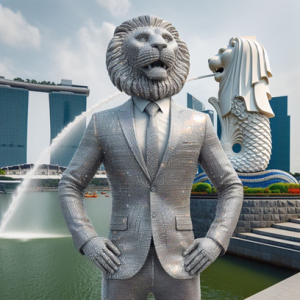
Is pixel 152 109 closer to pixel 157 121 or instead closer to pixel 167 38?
pixel 157 121

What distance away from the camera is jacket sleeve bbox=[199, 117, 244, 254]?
1817 mm

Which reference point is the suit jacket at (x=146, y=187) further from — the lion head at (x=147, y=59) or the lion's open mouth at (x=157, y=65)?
the lion's open mouth at (x=157, y=65)

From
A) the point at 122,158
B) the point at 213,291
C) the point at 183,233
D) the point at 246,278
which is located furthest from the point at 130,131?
the point at 246,278

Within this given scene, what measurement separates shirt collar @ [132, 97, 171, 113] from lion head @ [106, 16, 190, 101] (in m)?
0.03

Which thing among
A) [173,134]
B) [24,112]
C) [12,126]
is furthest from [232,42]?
[24,112]

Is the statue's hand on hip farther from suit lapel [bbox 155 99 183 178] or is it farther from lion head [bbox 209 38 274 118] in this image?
lion head [bbox 209 38 274 118]

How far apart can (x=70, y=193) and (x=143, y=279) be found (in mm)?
717

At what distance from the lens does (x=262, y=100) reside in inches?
485

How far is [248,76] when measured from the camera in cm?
1245

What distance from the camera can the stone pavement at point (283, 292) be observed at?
479 cm

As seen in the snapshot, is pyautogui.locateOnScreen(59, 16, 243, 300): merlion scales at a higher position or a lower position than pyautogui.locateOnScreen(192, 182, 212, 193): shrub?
higher

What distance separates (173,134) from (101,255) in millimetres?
866

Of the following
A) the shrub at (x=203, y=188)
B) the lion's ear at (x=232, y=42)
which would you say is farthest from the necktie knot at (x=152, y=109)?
the lion's ear at (x=232, y=42)

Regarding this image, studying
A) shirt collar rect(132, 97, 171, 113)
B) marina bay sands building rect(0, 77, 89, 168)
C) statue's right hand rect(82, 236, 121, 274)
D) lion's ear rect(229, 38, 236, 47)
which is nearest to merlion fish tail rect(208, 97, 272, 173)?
lion's ear rect(229, 38, 236, 47)
